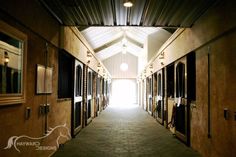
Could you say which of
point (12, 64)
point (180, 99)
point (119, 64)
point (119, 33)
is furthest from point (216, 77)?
point (119, 64)

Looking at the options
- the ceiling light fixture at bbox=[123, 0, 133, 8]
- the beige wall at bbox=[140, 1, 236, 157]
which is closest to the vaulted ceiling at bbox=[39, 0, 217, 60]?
the ceiling light fixture at bbox=[123, 0, 133, 8]

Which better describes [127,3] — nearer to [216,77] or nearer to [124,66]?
[216,77]

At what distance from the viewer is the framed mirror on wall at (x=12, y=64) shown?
108 inches

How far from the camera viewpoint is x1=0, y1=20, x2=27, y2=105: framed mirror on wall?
2.75 m

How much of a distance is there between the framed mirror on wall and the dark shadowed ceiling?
108 centimetres

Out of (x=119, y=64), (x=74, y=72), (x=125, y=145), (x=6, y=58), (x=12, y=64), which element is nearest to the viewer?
(x=6, y=58)

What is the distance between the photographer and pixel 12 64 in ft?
9.77

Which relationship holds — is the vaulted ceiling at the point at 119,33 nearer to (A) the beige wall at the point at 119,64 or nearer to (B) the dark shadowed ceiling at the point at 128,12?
(A) the beige wall at the point at 119,64

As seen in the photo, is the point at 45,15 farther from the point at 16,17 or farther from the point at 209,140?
the point at 209,140

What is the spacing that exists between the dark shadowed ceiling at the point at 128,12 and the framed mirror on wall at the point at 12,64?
1.08 meters

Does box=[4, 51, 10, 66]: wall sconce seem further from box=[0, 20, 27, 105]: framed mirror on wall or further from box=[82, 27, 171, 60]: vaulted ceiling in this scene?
box=[82, 27, 171, 60]: vaulted ceiling

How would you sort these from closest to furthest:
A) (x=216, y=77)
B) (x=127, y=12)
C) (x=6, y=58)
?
(x=6, y=58), (x=216, y=77), (x=127, y=12)

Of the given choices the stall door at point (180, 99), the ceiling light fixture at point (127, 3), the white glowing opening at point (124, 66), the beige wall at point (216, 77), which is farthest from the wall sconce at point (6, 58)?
the white glowing opening at point (124, 66)

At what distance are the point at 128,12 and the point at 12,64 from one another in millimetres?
2386
